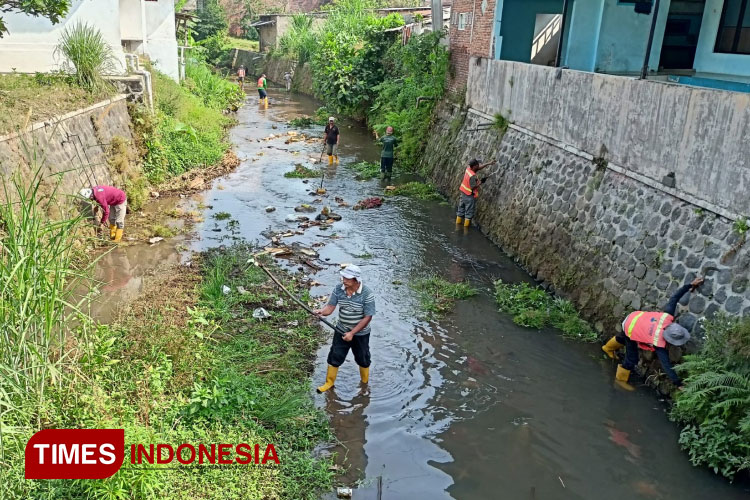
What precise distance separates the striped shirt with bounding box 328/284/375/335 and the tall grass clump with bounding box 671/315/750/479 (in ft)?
12.0

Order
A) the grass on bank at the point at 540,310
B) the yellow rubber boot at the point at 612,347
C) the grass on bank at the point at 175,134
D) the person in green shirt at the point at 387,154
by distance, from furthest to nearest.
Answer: the person in green shirt at the point at 387,154 < the grass on bank at the point at 175,134 < the grass on bank at the point at 540,310 < the yellow rubber boot at the point at 612,347

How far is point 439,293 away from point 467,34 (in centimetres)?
987

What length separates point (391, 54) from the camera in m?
24.7

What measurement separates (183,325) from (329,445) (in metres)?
2.79

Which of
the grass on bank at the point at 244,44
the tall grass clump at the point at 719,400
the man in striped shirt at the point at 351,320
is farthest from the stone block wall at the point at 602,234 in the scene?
the grass on bank at the point at 244,44

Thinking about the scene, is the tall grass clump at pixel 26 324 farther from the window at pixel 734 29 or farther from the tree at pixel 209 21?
the tree at pixel 209 21

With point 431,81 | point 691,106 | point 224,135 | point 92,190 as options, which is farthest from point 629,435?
point 224,135

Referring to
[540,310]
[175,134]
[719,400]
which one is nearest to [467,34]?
[175,134]

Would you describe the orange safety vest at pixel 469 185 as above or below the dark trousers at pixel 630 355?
above

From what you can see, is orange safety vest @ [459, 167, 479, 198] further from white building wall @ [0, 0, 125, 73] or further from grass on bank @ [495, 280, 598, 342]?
white building wall @ [0, 0, 125, 73]

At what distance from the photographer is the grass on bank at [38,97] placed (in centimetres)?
1049

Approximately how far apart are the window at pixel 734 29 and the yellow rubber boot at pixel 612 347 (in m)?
8.46

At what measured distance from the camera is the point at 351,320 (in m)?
7.44

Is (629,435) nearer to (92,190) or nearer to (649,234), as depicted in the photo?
(649,234)
